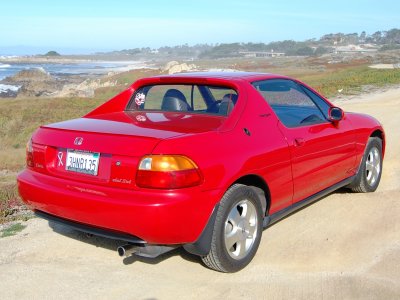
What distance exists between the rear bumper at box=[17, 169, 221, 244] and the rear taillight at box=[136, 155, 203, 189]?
0.16 ft

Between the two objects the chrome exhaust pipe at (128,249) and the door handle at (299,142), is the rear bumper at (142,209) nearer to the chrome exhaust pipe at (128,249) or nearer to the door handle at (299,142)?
the chrome exhaust pipe at (128,249)

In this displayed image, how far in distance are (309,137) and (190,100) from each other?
45.4 inches

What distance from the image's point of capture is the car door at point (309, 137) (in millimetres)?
4750

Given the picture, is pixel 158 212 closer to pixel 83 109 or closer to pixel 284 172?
pixel 284 172

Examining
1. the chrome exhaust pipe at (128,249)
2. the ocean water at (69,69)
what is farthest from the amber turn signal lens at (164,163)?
the ocean water at (69,69)

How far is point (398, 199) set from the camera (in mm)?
6074

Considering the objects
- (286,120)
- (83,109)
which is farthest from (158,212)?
(83,109)

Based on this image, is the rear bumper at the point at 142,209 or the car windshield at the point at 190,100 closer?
the rear bumper at the point at 142,209

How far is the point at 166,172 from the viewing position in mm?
3613

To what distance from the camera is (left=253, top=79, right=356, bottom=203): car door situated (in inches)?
187

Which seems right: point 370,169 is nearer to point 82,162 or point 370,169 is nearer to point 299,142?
point 299,142

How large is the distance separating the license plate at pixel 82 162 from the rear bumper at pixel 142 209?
0.35 feet

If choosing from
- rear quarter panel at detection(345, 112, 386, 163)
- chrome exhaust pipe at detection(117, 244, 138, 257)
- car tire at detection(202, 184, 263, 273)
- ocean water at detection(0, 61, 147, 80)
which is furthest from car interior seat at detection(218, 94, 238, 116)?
ocean water at detection(0, 61, 147, 80)

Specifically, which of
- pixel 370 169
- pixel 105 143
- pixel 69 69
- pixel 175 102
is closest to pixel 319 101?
pixel 370 169
